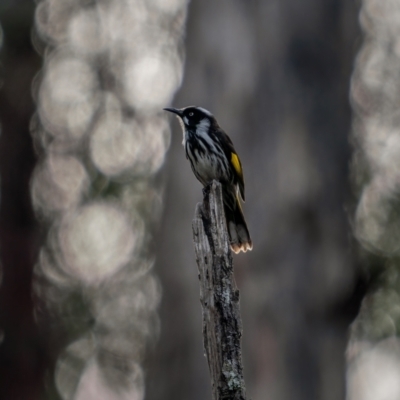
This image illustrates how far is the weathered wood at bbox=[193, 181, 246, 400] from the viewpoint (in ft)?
8.77

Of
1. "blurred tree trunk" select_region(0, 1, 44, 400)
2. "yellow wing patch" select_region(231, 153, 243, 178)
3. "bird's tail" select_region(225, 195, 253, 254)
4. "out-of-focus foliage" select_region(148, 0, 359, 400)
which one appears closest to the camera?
"bird's tail" select_region(225, 195, 253, 254)

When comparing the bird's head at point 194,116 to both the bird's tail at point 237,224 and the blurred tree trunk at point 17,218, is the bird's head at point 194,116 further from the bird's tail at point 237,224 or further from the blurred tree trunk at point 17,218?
the blurred tree trunk at point 17,218

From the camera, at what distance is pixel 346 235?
6012 millimetres

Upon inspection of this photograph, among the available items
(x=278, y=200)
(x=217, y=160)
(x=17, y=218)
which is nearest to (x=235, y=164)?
(x=217, y=160)

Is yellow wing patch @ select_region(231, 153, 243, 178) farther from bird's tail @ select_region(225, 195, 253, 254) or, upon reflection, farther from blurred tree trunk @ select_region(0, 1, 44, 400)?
blurred tree trunk @ select_region(0, 1, 44, 400)

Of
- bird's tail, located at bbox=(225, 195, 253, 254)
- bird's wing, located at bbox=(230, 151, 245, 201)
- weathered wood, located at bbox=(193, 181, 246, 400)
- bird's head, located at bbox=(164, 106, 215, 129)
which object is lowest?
weathered wood, located at bbox=(193, 181, 246, 400)

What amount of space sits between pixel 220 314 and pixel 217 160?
2.85 m

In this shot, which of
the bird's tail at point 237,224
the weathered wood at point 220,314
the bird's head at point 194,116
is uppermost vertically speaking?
the bird's head at point 194,116

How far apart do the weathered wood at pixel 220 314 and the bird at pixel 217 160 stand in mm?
2275

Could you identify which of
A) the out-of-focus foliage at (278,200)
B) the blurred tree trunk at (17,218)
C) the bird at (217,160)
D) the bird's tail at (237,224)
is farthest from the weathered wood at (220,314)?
the blurred tree trunk at (17,218)

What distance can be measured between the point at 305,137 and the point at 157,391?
2.41 meters

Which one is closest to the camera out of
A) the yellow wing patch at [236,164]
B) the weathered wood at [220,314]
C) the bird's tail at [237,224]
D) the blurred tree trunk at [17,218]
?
the weathered wood at [220,314]

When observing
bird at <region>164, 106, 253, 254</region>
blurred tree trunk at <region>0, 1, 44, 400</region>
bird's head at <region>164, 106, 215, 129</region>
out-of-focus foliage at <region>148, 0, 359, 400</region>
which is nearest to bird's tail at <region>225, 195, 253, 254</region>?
bird at <region>164, 106, 253, 254</region>

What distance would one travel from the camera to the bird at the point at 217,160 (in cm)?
545
